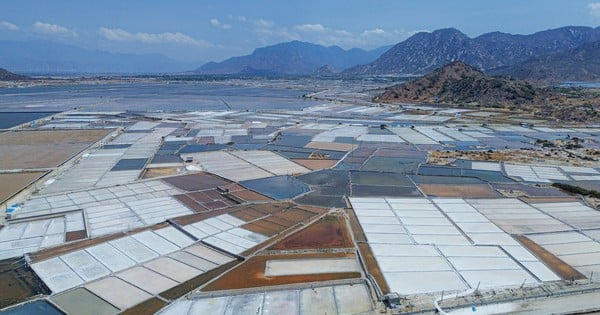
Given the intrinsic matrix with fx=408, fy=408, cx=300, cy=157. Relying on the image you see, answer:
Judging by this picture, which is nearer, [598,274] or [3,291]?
[3,291]

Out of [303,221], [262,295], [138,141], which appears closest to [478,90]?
[138,141]

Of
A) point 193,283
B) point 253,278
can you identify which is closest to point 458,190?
point 253,278

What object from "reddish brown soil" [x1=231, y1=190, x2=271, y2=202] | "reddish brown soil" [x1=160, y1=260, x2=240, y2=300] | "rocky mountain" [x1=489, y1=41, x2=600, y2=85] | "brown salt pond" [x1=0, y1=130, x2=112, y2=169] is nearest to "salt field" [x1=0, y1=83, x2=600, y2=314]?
"reddish brown soil" [x1=160, y1=260, x2=240, y2=300]

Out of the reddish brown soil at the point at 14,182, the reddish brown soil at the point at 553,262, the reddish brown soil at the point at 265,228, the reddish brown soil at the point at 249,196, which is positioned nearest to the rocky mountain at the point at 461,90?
the reddish brown soil at the point at 553,262

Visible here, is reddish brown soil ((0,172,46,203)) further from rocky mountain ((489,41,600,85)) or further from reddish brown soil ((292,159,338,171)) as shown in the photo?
rocky mountain ((489,41,600,85))

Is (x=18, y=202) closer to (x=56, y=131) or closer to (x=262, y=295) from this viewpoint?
(x=262, y=295)
